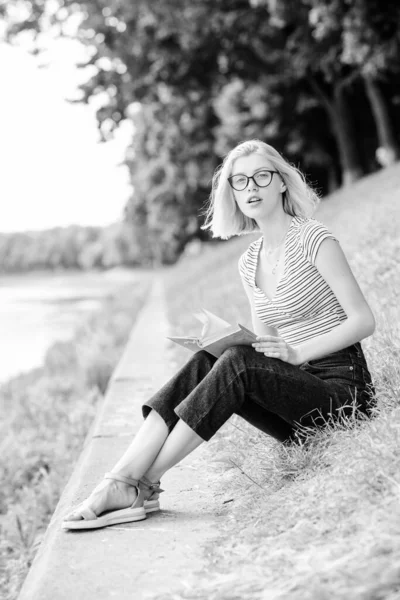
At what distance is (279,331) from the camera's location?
390 centimetres

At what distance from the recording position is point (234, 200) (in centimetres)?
399

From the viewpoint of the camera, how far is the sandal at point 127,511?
329 cm

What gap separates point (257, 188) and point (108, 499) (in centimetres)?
158

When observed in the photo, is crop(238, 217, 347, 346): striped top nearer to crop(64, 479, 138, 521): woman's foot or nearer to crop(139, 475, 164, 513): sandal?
crop(139, 475, 164, 513): sandal

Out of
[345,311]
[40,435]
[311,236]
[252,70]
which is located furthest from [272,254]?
[252,70]

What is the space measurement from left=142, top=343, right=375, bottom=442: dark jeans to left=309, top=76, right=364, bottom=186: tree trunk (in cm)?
1863

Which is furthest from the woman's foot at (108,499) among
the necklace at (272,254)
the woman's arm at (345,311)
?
the necklace at (272,254)

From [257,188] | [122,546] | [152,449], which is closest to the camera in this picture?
[122,546]

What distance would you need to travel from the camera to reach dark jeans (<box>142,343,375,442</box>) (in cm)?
327

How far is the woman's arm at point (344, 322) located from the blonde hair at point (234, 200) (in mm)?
447

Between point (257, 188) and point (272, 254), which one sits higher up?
point (257, 188)

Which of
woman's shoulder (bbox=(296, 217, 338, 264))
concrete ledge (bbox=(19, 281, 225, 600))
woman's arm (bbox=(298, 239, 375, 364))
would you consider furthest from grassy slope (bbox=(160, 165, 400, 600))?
woman's shoulder (bbox=(296, 217, 338, 264))

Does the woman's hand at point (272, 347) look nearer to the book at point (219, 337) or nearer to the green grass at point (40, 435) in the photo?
the book at point (219, 337)

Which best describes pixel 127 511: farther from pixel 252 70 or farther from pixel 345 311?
pixel 252 70
